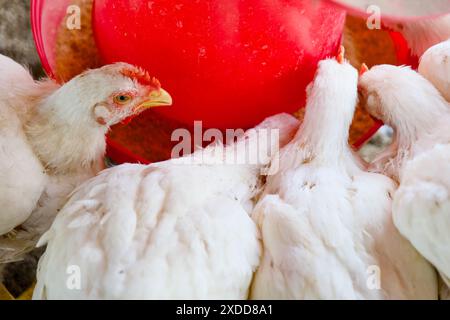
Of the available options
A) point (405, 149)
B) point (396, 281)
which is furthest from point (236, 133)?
point (396, 281)

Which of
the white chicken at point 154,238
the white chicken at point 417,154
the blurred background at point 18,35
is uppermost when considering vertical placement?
the blurred background at point 18,35

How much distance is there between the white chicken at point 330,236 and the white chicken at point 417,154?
0.03 metres

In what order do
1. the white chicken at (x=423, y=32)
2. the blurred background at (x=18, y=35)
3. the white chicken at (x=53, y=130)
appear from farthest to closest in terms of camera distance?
the blurred background at (x=18, y=35)
the white chicken at (x=423, y=32)
the white chicken at (x=53, y=130)

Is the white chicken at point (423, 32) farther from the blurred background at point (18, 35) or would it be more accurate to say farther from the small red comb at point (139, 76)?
the blurred background at point (18, 35)

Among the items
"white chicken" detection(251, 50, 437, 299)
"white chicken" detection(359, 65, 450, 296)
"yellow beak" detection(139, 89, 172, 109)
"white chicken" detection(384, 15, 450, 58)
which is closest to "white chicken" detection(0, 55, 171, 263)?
"yellow beak" detection(139, 89, 172, 109)

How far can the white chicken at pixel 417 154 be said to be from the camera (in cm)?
66

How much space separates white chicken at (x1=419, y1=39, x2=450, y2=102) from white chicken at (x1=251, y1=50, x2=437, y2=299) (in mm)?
193

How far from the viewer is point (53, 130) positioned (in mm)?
788

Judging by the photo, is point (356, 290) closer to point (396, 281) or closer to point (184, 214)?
point (396, 281)

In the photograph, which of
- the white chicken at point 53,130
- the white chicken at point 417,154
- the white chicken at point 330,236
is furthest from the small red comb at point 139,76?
the white chicken at point 417,154

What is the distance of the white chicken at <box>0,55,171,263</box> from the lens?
747 millimetres

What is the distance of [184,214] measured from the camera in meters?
0.69

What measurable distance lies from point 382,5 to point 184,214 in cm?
39

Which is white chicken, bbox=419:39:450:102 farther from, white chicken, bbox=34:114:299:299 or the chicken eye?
the chicken eye
